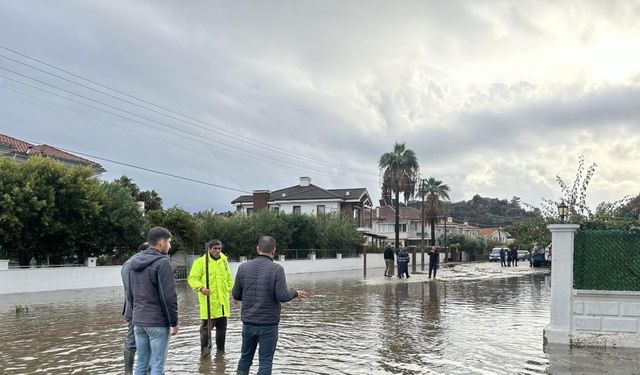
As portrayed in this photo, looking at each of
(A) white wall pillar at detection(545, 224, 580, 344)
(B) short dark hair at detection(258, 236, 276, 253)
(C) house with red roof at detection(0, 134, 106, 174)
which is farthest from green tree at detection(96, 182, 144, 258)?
(B) short dark hair at detection(258, 236, 276, 253)

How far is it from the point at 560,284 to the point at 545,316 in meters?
4.30

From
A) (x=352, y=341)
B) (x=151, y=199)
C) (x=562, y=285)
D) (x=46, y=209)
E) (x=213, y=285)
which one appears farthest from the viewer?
(x=151, y=199)

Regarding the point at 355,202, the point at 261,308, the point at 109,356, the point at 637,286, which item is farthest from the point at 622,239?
the point at 355,202

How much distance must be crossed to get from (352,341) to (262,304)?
455cm

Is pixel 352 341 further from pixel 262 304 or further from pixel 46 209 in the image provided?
pixel 46 209

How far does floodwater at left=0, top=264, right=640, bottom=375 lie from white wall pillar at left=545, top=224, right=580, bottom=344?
1.28 ft

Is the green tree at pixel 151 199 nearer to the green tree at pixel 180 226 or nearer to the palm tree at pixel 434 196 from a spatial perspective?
the green tree at pixel 180 226

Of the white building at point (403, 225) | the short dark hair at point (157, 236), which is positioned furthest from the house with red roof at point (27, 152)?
the white building at point (403, 225)

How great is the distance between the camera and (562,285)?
382 inches

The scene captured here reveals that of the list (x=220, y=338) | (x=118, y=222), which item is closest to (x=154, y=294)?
(x=220, y=338)

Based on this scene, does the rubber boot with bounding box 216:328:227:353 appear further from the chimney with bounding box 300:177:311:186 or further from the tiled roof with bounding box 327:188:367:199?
the chimney with bounding box 300:177:311:186

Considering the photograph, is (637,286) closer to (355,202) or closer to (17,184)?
(17,184)

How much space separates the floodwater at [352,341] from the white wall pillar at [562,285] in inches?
15.4

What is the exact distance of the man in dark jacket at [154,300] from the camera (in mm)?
5598
